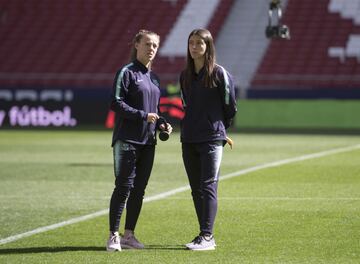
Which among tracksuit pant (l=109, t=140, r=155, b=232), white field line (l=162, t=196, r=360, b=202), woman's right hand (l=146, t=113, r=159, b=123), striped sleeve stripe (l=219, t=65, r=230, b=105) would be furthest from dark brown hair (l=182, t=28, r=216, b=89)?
white field line (l=162, t=196, r=360, b=202)

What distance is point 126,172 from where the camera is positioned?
9227 millimetres

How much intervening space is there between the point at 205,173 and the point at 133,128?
729 millimetres

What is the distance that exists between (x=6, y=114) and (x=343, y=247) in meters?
25.5

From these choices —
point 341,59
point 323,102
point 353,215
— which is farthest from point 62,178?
point 341,59

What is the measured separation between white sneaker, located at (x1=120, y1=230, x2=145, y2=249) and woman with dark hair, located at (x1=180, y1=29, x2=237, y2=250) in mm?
445

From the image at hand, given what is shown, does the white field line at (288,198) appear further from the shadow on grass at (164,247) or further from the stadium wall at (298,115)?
the stadium wall at (298,115)

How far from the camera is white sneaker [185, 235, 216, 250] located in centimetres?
914

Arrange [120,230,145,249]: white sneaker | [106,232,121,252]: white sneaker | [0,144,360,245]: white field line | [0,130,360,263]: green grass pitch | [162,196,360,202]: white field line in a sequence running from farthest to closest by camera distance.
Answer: [162,196,360,202]: white field line, [0,144,360,245]: white field line, [120,230,145,249]: white sneaker, [106,232,121,252]: white sneaker, [0,130,360,263]: green grass pitch

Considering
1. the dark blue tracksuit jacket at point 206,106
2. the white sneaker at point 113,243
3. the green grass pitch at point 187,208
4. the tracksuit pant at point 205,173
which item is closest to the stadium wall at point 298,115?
the green grass pitch at point 187,208

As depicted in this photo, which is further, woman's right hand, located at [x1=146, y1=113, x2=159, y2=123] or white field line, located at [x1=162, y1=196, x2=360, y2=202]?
white field line, located at [x1=162, y1=196, x2=360, y2=202]

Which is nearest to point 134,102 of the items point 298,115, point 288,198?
point 288,198

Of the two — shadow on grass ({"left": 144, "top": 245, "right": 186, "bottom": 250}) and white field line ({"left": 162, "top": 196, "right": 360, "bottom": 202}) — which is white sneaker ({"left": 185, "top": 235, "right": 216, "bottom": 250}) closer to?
shadow on grass ({"left": 144, "top": 245, "right": 186, "bottom": 250})

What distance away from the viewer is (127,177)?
9.23m

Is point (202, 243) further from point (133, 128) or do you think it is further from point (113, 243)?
point (133, 128)
